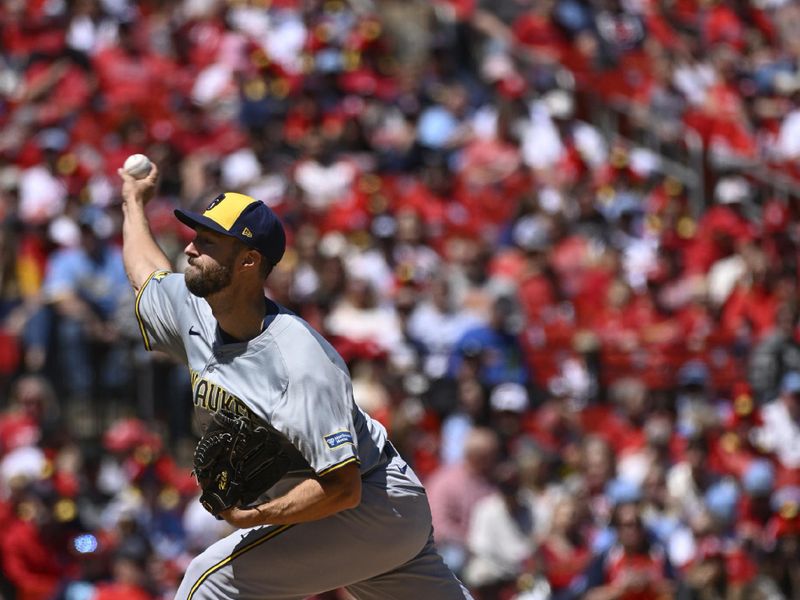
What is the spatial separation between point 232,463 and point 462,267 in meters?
7.01

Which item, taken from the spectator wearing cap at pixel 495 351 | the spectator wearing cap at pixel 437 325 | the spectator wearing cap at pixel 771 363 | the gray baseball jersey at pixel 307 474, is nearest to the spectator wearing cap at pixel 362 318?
the spectator wearing cap at pixel 437 325

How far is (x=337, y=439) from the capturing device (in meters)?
4.63

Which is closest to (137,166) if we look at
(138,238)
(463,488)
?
(138,238)

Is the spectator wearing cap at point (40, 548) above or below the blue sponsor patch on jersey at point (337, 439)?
below

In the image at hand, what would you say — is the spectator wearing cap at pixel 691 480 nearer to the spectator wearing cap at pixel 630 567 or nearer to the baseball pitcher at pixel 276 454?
the spectator wearing cap at pixel 630 567

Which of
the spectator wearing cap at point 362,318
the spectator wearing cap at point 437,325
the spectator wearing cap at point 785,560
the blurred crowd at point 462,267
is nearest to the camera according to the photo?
the spectator wearing cap at point 785,560

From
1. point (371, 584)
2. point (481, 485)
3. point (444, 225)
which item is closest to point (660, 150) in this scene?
point (444, 225)

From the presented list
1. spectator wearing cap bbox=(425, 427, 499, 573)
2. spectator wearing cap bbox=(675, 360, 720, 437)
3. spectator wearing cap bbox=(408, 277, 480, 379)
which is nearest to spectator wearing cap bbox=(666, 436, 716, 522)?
spectator wearing cap bbox=(675, 360, 720, 437)

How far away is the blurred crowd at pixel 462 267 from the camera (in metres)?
9.00

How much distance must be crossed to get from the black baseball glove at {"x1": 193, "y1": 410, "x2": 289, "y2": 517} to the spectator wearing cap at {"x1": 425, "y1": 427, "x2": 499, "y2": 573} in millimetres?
4384

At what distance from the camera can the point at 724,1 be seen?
55.0ft

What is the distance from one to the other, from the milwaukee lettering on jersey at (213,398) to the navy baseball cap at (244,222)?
43 centimetres

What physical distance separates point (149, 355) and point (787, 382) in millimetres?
4181

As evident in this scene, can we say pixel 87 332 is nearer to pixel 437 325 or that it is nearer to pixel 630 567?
pixel 437 325
